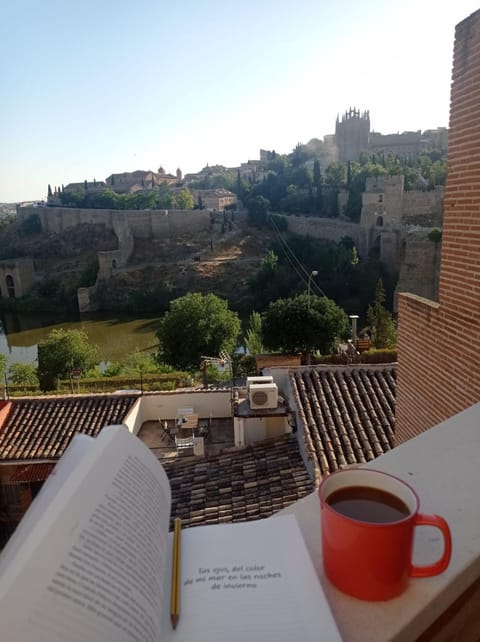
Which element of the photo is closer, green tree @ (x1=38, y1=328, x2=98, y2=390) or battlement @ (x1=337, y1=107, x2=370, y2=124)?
green tree @ (x1=38, y1=328, x2=98, y2=390)

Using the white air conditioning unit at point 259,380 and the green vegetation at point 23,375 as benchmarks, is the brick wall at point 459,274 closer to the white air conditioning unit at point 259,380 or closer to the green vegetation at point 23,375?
the white air conditioning unit at point 259,380

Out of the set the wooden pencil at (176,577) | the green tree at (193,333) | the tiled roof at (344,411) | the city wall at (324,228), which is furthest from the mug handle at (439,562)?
the city wall at (324,228)

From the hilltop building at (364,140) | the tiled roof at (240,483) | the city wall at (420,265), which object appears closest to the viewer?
the tiled roof at (240,483)

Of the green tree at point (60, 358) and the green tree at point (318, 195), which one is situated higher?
the green tree at point (318, 195)

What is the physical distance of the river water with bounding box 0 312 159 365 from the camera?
29.2 m

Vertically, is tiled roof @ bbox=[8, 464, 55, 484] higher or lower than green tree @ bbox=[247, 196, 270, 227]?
lower

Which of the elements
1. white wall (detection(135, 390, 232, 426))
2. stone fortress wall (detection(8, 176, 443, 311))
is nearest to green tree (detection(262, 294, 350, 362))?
white wall (detection(135, 390, 232, 426))

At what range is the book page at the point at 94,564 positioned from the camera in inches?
29.5

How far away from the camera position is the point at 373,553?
0.98m

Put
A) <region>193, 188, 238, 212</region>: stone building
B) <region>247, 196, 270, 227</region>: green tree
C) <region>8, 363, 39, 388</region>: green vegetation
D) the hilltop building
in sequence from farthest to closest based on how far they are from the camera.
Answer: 1. the hilltop building
2. <region>193, 188, 238, 212</region>: stone building
3. <region>247, 196, 270, 227</region>: green tree
4. <region>8, 363, 39, 388</region>: green vegetation

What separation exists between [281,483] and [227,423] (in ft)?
13.0

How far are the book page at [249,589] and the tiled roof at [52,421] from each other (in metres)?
7.04

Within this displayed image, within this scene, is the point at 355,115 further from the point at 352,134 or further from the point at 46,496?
the point at 46,496

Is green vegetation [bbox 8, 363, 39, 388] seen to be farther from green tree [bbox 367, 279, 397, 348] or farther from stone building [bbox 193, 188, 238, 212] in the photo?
stone building [bbox 193, 188, 238, 212]
